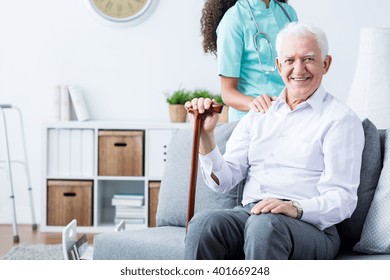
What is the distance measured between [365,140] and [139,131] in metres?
2.17

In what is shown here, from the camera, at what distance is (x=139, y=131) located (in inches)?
160

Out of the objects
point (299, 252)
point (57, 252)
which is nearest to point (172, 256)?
point (299, 252)

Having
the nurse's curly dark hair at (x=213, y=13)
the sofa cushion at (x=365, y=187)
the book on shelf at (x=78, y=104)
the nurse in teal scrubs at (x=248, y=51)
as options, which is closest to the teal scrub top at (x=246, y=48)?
the nurse in teal scrubs at (x=248, y=51)

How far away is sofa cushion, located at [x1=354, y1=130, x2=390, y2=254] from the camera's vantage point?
1.92 metres

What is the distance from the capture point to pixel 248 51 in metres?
2.38

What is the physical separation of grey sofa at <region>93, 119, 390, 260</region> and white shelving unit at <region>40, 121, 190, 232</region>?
1.59 m

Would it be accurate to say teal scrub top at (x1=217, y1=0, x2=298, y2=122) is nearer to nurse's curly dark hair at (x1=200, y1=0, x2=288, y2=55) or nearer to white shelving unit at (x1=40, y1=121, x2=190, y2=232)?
nurse's curly dark hair at (x1=200, y1=0, x2=288, y2=55)

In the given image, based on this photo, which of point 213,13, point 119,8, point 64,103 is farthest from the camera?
point 119,8

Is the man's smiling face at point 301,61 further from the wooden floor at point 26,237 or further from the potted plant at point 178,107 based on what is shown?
the potted plant at point 178,107

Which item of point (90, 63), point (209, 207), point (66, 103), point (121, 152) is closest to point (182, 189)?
point (209, 207)

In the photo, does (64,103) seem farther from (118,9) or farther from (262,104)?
(262,104)

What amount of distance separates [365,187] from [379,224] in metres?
0.13

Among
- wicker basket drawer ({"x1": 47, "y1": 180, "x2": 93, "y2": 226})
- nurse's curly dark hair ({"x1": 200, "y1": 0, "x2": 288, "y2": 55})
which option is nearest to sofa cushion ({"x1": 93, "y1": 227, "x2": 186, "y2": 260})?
nurse's curly dark hair ({"x1": 200, "y1": 0, "x2": 288, "y2": 55})
